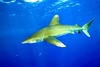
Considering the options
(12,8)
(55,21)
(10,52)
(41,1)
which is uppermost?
(10,52)

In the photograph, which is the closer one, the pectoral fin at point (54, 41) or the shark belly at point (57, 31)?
the pectoral fin at point (54, 41)

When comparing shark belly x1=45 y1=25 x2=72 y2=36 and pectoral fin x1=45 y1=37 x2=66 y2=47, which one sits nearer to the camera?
pectoral fin x1=45 y1=37 x2=66 y2=47

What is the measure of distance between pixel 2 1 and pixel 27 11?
7.02 meters

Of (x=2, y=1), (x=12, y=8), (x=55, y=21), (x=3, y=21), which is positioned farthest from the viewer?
(x=3, y=21)

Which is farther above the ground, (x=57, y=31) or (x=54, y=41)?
(x=57, y=31)

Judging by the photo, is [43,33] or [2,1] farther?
[2,1]

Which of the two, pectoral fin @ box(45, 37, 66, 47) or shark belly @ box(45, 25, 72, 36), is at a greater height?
shark belly @ box(45, 25, 72, 36)

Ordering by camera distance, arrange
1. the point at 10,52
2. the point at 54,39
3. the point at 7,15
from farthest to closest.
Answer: the point at 10,52 → the point at 7,15 → the point at 54,39

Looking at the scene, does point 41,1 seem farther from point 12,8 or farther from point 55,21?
point 55,21

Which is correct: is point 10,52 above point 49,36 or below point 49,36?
above

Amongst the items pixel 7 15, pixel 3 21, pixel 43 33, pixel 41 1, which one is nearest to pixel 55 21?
pixel 43 33

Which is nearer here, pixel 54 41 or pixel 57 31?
pixel 54 41

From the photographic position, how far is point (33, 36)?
14.7 ft

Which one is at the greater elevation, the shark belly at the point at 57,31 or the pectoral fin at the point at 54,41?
the shark belly at the point at 57,31
